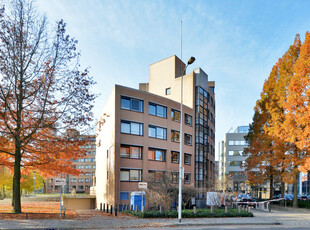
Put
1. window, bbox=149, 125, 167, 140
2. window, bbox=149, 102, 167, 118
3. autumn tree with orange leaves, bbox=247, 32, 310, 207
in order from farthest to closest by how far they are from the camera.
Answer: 1. window, bbox=149, 102, 167, 118
2. window, bbox=149, 125, 167, 140
3. autumn tree with orange leaves, bbox=247, 32, 310, 207

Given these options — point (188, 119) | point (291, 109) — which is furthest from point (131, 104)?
point (291, 109)

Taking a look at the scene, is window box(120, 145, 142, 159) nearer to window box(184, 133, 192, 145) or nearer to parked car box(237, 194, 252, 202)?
window box(184, 133, 192, 145)

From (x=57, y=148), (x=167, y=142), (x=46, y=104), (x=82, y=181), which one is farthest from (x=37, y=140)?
(x=82, y=181)

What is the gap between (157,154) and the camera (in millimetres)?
33312

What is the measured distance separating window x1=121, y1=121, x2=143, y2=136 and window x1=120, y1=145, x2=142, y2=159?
1.57 meters

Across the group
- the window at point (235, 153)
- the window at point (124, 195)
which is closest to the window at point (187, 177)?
the window at point (124, 195)

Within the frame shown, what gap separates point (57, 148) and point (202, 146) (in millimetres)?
24188

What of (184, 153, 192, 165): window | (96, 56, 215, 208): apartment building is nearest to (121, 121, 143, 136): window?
(96, 56, 215, 208): apartment building

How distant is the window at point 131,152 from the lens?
3017 centimetres

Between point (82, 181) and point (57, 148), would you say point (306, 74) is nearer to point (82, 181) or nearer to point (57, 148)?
point (57, 148)

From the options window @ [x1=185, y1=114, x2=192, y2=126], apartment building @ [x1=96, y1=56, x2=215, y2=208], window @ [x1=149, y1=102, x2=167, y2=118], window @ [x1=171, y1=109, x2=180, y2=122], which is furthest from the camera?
window @ [x1=185, y1=114, x2=192, y2=126]

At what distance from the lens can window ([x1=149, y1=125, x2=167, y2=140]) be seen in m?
32.8

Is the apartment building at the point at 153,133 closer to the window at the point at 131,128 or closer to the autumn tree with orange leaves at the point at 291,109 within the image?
the window at the point at 131,128

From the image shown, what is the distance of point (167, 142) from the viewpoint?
3431cm
